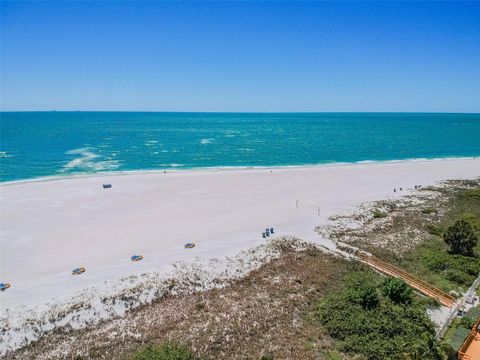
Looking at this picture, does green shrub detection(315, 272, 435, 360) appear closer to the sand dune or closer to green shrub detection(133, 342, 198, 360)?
green shrub detection(133, 342, 198, 360)

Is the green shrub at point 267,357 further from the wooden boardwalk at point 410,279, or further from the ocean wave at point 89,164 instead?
the ocean wave at point 89,164

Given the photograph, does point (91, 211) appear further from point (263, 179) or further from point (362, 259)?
point (362, 259)

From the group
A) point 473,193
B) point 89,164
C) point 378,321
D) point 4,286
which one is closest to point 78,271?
point 4,286

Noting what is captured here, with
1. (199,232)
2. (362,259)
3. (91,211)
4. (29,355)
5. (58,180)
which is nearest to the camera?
(29,355)

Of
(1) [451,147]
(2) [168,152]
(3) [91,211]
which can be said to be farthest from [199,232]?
(1) [451,147]

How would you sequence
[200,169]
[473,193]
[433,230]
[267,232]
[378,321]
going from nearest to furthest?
[378,321] → [267,232] → [433,230] → [473,193] → [200,169]

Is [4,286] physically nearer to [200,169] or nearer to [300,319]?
[300,319]
